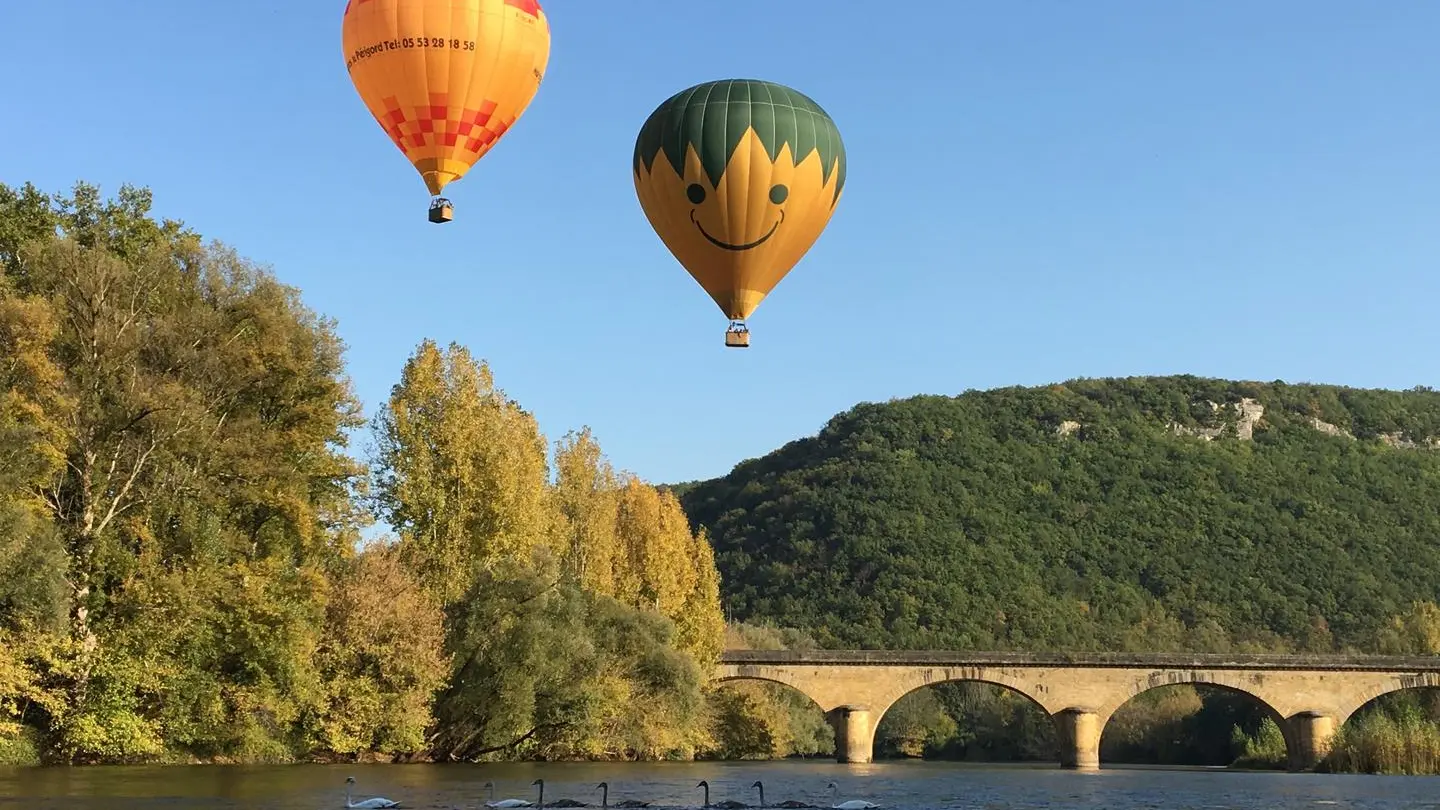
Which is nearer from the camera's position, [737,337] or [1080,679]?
[737,337]

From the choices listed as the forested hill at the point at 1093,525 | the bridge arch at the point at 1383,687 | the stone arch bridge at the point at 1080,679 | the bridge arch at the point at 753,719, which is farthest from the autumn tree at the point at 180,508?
the forested hill at the point at 1093,525

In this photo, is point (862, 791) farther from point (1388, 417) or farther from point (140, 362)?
point (1388, 417)

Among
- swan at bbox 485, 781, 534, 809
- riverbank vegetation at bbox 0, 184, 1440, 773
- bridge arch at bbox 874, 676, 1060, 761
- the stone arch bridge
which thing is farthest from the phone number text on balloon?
bridge arch at bbox 874, 676, 1060, 761

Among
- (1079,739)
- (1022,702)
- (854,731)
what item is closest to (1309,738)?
(1079,739)

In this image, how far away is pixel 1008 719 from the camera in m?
85.4

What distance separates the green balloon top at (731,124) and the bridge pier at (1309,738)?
138 ft

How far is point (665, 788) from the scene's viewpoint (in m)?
37.8

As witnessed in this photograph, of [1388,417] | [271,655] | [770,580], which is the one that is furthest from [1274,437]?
[271,655]

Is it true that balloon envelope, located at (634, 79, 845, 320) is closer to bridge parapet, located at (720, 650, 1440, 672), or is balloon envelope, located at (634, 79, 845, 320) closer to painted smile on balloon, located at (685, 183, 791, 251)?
painted smile on balloon, located at (685, 183, 791, 251)

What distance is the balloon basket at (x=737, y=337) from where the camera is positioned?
33.2 m

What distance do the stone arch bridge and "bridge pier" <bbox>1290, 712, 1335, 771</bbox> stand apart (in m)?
0.06

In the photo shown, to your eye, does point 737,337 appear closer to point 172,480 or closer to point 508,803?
point 508,803

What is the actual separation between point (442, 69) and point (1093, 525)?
86.2 m

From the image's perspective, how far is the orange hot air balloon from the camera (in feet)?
102
